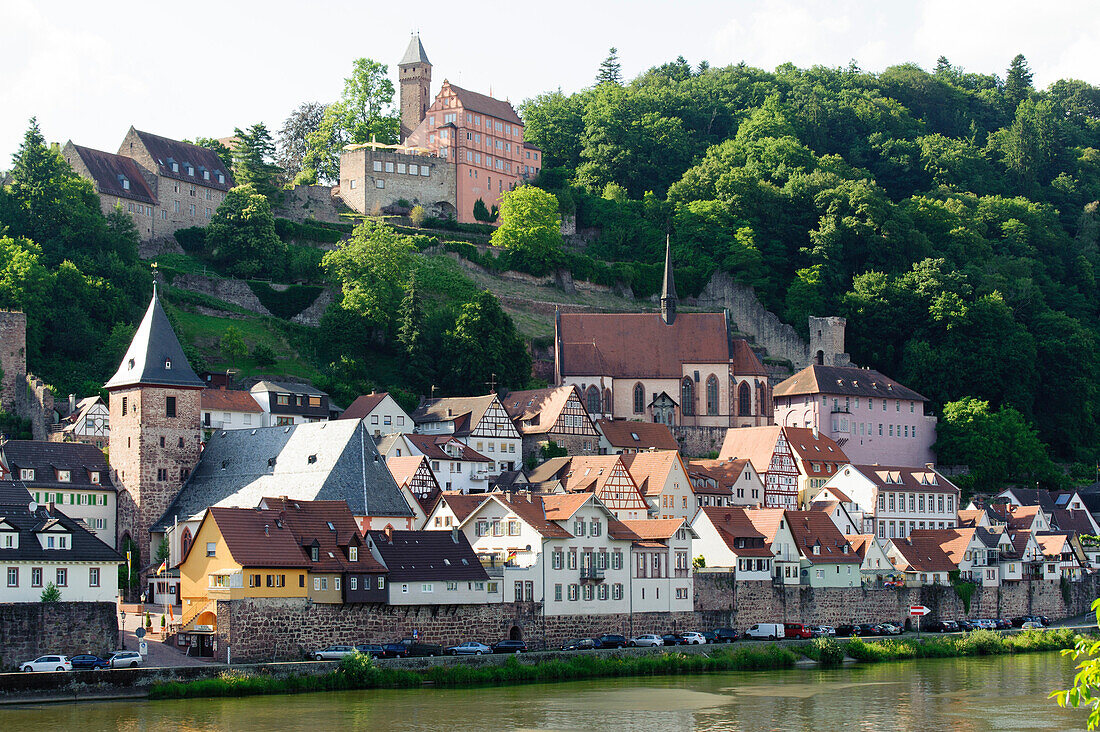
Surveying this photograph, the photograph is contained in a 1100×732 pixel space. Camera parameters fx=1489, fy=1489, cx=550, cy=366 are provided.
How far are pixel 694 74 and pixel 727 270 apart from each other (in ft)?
158

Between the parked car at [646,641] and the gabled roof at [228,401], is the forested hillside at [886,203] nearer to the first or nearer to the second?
the parked car at [646,641]

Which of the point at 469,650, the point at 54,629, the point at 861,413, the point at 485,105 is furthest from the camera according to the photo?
the point at 485,105

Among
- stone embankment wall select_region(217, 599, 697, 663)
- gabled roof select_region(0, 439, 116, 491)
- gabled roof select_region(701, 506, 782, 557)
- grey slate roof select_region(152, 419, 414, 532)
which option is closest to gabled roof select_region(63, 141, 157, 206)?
gabled roof select_region(0, 439, 116, 491)

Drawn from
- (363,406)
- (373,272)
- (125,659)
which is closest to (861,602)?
(363,406)

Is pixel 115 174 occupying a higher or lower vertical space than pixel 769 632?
higher

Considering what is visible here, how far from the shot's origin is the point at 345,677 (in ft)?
147

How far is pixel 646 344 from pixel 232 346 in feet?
83.1

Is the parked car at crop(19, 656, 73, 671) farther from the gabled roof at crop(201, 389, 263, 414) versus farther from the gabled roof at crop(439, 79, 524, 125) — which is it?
the gabled roof at crop(439, 79, 524, 125)

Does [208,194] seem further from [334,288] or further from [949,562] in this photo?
[949,562]

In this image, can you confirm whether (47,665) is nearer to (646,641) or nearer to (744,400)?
(646,641)

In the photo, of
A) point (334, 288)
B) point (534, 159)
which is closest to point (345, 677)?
point (334, 288)

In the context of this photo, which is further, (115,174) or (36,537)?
(115,174)

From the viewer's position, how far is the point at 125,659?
44.5 m

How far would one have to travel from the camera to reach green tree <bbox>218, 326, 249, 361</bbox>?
275 ft
